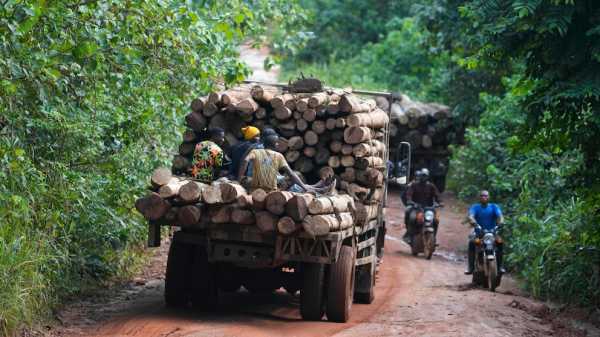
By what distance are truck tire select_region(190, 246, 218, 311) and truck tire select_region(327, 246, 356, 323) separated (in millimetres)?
1425

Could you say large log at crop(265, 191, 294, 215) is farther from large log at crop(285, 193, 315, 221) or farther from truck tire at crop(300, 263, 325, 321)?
truck tire at crop(300, 263, 325, 321)

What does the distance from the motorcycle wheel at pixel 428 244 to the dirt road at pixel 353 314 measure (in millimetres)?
1530

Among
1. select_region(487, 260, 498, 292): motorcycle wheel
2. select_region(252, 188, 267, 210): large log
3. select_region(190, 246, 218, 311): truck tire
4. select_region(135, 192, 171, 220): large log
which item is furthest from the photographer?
select_region(487, 260, 498, 292): motorcycle wheel

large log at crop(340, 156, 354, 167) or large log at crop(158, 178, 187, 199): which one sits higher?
large log at crop(340, 156, 354, 167)

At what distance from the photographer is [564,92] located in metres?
11.0

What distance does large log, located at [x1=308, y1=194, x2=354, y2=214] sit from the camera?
10.2 m

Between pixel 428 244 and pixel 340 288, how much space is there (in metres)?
→ 7.15

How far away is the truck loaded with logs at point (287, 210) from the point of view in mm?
10344

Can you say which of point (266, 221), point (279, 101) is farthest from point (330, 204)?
point (279, 101)

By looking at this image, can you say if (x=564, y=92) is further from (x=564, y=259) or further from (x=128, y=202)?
(x=128, y=202)

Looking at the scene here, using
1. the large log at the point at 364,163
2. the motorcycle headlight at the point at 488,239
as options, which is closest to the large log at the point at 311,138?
the large log at the point at 364,163

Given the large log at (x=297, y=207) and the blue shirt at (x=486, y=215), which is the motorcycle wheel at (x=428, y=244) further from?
the large log at (x=297, y=207)

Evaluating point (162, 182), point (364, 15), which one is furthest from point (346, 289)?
point (364, 15)

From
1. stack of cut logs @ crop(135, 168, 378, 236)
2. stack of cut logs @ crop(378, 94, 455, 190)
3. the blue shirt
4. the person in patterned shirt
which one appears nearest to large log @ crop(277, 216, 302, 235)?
stack of cut logs @ crop(135, 168, 378, 236)
